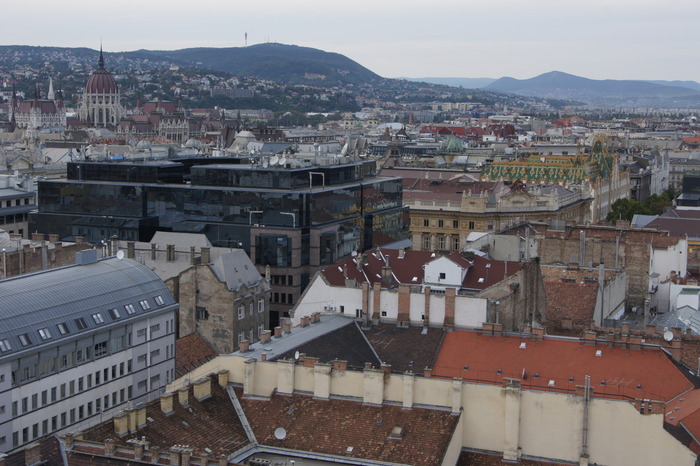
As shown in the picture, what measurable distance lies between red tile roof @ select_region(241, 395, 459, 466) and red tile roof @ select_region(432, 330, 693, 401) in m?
7.16

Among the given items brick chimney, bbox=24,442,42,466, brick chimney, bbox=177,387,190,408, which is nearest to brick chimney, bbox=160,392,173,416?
brick chimney, bbox=177,387,190,408

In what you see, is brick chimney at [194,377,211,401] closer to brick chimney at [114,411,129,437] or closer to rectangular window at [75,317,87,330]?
brick chimney at [114,411,129,437]

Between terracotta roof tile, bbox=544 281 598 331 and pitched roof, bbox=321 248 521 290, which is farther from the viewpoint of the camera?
terracotta roof tile, bbox=544 281 598 331

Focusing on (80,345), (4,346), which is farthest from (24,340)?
(80,345)

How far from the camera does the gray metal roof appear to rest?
5131 centimetres

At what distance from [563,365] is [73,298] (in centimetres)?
2530

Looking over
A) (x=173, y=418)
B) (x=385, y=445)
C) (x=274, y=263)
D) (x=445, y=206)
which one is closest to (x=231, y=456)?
(x=173, y=418)

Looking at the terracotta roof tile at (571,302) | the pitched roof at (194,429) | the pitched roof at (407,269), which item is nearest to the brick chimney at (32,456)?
the pitched roof at (194,429)

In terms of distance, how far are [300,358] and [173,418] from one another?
22.7 ft

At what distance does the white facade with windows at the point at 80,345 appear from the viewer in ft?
165

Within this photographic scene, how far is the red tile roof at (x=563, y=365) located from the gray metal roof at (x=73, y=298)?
57.0 feet

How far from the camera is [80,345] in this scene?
54156mm

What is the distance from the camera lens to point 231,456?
140ft

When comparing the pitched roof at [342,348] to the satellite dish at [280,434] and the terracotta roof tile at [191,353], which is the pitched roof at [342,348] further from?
the terracotta roof tile at [191,353]
